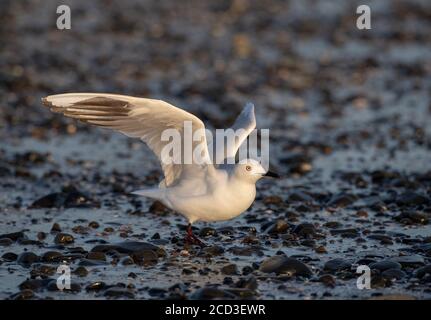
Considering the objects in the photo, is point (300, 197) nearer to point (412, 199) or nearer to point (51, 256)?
point (412, 199)

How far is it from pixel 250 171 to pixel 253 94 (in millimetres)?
7522

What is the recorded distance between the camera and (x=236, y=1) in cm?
2270

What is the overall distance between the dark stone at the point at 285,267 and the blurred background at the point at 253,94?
0.40 meters

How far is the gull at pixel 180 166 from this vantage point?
25.5 ft

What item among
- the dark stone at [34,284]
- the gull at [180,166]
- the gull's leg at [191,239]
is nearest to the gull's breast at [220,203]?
the gull at [180,166]

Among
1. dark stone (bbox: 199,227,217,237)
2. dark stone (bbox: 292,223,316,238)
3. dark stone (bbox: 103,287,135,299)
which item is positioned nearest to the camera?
dark stone (bbox: 103,287,135,299)

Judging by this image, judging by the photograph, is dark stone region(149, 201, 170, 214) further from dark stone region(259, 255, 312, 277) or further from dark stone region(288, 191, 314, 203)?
dark stone region(259, 255, 312, 277)

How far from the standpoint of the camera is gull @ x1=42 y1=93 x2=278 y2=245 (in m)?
7.76

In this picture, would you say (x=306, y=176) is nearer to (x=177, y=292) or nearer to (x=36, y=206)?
(x=36, y=206)

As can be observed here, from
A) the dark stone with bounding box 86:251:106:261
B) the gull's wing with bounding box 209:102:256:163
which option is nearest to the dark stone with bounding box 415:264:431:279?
the gull's wing with bounding box 209:102:256:163

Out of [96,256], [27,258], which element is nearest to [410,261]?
[96,256]

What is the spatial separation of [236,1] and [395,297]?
666 inches
